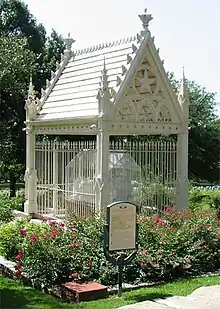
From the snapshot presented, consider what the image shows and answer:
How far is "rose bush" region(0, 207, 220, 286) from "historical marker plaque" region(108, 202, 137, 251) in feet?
2.63

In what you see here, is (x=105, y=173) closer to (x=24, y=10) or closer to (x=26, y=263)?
(x=26, y=263)

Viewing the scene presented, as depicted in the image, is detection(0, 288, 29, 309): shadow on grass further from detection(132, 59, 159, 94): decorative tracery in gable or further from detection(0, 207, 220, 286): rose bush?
detection(132, 59, 159, 94): decorative tracery in gable

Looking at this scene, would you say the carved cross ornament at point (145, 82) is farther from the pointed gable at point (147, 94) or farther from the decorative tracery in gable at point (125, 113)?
the decorative tracery in gable at point (125, 113)

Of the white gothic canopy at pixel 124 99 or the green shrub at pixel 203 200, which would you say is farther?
the green shrub at pixel 203 200

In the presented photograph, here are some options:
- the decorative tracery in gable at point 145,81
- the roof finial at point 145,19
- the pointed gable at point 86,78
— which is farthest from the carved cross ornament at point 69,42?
the decorative tracery in gable at point 145,81

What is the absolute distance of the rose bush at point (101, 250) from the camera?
8.42 metres

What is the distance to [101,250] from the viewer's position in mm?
8805

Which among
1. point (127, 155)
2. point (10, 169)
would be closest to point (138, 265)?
point (127, 155)

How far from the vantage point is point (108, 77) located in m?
13.0

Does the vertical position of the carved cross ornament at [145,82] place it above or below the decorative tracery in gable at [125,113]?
above

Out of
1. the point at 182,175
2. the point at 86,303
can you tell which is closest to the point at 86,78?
the point at 182,175

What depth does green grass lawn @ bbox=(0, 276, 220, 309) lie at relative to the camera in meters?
7.16

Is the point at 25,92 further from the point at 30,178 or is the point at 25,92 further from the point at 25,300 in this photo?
the point at 25,300

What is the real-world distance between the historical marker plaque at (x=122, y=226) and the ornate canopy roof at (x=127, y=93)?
434 cm
